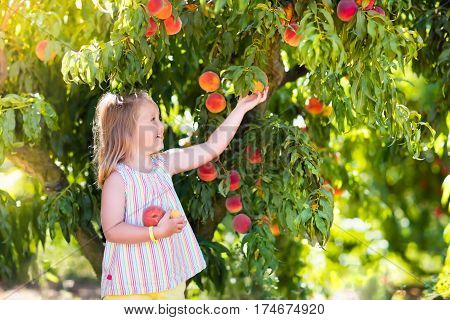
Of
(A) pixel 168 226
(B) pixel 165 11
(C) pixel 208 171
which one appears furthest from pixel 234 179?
(B) pixel 165 11

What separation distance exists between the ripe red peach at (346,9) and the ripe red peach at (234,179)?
0.74 metres

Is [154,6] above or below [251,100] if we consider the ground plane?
above

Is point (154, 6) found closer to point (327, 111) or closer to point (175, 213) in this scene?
point (175, 213)

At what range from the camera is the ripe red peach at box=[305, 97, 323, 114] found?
3.21 m

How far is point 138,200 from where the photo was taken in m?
2.33

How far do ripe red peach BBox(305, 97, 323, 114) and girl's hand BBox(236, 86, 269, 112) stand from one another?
2.48 ft

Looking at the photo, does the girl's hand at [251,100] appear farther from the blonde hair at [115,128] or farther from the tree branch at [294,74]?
the tree branch at [294,74]

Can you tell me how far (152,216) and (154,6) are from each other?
586 mm

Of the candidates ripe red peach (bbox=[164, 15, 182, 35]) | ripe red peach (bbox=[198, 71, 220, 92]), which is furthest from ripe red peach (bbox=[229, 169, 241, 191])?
ripe red peach (bbox=[164, 15, 182, 35])

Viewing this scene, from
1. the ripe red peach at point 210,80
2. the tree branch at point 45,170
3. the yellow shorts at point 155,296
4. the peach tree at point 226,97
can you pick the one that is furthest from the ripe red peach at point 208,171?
the tree branch at point 45,170

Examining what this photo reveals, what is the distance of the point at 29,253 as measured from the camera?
3.60 metres

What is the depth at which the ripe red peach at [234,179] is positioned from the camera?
2.68 m

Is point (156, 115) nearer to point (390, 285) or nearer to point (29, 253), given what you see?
point (29, 253)

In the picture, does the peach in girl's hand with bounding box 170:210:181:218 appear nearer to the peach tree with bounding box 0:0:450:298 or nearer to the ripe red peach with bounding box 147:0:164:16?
the peach tree with bounding box 0:0:450:298
